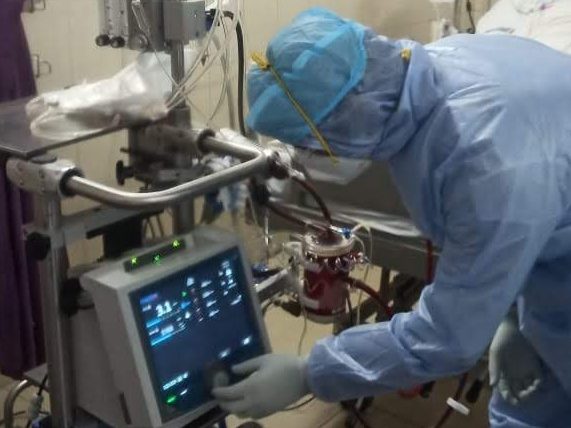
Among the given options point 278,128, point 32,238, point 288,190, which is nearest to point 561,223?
point 278,128

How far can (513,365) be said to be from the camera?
161 centimetres

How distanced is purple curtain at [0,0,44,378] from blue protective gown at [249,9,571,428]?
1132 mm

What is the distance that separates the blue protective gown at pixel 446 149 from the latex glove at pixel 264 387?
66mm

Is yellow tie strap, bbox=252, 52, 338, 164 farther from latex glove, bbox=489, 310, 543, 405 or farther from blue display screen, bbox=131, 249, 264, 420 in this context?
latex glove, bbox=489, 310, 543, 405

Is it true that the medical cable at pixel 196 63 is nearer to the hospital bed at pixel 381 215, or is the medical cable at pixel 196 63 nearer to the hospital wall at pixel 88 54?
the hospital wall at pixel 88 54

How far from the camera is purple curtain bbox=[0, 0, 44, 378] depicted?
211 cm

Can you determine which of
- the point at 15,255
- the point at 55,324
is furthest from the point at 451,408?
the point at 55,324

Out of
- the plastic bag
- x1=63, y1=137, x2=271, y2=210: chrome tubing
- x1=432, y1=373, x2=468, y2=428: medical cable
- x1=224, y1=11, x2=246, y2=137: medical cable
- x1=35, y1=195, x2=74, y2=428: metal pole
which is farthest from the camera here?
x1=432, y1=373, x2=468, y2=428: medical cable

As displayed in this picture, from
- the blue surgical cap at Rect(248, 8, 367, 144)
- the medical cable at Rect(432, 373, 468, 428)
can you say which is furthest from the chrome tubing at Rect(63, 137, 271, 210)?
the medical cable at Rect(432, 373, 468, 428)

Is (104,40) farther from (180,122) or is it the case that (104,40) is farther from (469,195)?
(469,195)

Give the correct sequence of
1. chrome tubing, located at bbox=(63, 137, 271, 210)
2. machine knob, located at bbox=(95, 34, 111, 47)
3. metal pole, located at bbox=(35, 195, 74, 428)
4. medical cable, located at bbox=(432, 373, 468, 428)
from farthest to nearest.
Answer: medical cable, located at bbox=(432, 373, 468, 428)
machine knob, located at bbox=(95, 34, 111, 47)
metal pole, located at bbox=(35, 195, 74, 428)
chrome tubing, located at bbox=(63, 137, 271, 210)

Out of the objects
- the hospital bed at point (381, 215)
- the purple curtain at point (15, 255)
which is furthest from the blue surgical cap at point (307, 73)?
the purple curtain at point (15, 255)

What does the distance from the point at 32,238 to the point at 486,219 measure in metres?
0.69

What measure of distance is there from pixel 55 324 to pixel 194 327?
224 millimetres
